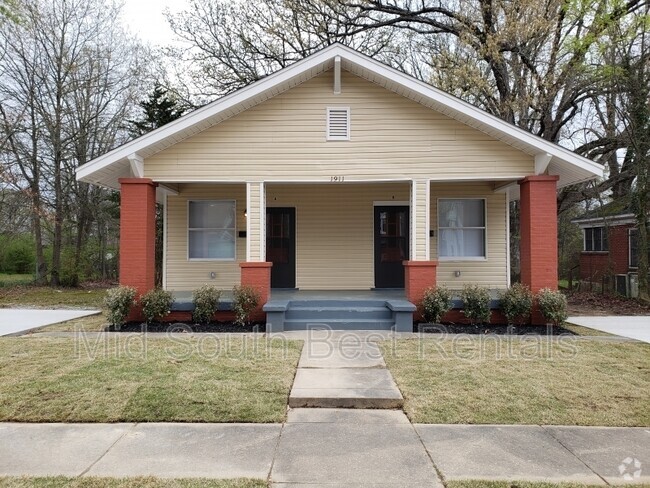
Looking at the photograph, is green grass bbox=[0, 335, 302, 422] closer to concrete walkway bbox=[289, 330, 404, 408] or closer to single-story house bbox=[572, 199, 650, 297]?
concrete walkway bbox=[289, 330, 404, 408]

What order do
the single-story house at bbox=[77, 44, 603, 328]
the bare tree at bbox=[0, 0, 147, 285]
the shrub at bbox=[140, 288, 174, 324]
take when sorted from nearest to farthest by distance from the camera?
the shrub at bbox=[140, 288, 174, 324], the single-story house at bbox=[77, 44, 603, 328], the bare tree at bbox=[0, 0, 147, 285]

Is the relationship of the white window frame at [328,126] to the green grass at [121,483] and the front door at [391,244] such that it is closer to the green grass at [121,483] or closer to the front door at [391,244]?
the front door at [391,244]

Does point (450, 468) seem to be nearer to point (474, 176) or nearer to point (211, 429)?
point (211, 429)

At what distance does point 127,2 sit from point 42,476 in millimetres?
21193

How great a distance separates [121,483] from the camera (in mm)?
2887

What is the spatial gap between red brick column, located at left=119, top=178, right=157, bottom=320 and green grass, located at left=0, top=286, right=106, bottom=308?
3.44m

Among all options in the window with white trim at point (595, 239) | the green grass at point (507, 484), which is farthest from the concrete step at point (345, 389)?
the window with white trim at point (595, 239)

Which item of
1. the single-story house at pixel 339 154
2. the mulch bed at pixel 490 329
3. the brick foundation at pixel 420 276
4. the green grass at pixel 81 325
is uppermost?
the single-story house at pixel 339 154

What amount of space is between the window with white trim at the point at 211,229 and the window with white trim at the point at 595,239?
15776mm

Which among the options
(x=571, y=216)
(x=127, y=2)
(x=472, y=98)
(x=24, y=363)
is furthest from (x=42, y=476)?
(x=571, y=216)

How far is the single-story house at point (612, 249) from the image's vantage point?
52.1 ft

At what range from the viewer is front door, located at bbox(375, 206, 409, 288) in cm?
1095

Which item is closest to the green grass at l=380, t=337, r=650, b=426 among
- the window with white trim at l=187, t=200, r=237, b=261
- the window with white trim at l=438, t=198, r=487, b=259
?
the window with white trim at l=438, t=198, r=487, b=259

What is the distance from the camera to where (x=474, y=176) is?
28.6 feet
